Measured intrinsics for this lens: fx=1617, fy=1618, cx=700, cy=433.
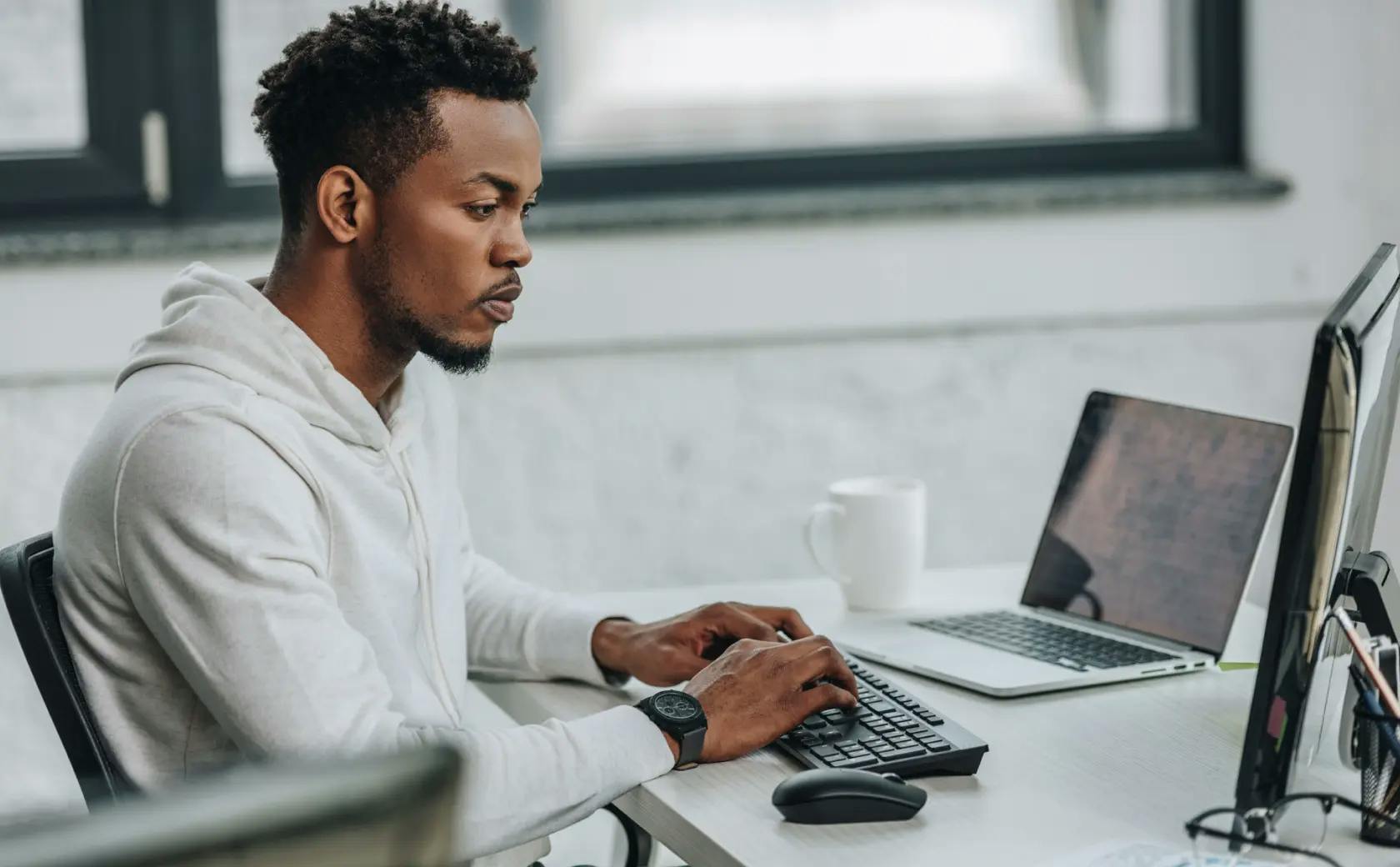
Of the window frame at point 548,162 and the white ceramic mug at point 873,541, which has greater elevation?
the window frame at point 548,162

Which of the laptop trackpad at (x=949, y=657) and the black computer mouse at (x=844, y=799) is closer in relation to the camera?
the black computer mouse at (x=844, y=799)

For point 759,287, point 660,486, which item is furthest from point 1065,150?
point 660,486

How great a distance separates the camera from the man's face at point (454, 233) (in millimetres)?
1298

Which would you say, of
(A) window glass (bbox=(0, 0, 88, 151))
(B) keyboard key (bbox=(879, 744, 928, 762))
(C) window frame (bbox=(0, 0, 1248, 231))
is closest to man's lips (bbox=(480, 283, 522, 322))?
(B) keyboard key (bbox=(879, 744, 928, 762))

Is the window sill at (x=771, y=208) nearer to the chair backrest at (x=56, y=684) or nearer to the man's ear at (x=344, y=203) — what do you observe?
the man's ear at (x=344, y=203)

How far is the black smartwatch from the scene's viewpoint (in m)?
1.13

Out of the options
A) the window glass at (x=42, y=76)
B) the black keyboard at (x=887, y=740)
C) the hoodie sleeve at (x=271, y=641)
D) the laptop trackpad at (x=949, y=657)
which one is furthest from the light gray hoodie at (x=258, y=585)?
the window glass at (x=42, y=76)

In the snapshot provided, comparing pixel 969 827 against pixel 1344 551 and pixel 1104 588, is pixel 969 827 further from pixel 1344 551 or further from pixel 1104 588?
pixel 1104 588

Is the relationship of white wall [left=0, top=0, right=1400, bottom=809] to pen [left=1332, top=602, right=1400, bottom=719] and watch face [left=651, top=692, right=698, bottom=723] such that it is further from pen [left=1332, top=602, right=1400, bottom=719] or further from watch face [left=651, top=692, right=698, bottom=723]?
pen [left=1332, top=602, right=1400, bottom=719]

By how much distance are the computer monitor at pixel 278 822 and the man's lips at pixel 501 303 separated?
0.88 metres

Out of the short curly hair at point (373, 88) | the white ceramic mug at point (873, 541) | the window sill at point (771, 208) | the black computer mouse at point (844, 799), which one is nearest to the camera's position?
the black computer mouse at point (844, 799)

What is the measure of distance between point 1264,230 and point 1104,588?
1197mm

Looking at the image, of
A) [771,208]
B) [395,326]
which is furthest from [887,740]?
[771,208]

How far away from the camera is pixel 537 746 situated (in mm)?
1115
